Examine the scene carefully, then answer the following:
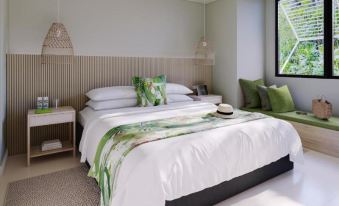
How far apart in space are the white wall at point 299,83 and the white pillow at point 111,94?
272cm

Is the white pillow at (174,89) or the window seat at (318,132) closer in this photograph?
the window seat at (318,132)

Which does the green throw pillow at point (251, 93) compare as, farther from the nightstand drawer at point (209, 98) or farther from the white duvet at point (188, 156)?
the white duvet at point (188, 156)

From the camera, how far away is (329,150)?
3.03 metres

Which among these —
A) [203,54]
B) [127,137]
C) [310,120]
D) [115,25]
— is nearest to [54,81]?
[115,25]

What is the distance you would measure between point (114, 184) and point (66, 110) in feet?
5.35

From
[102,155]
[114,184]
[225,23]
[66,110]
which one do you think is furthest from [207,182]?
[225,23]

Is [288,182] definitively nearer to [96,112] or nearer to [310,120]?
[310,120]

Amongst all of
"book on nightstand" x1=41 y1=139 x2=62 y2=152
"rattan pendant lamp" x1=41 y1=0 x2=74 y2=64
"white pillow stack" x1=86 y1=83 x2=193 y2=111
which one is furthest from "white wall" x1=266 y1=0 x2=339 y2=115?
Answer: "book on nightstand" x1=41 y1=139 x2=62 y2=152

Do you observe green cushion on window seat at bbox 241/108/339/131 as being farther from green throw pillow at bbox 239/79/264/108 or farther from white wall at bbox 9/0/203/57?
white wall at bbox 9/0/203/57

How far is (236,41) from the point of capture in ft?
13.3

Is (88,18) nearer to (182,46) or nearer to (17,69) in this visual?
(17,69)

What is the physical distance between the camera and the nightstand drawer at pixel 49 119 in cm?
269

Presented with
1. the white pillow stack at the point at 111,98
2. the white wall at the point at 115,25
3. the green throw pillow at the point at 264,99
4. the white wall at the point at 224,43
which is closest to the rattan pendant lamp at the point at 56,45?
the white wall at the point at 115,25

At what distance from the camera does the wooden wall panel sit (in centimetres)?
298
